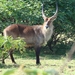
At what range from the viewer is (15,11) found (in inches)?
480

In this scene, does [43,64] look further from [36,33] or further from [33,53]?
[33,53]

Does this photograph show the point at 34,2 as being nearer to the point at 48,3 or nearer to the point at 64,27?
the point at 48,3

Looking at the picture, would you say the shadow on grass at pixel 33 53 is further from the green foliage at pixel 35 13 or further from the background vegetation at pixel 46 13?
the green foliage at pixel 35 13

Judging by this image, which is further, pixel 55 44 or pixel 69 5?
pixel 55 44

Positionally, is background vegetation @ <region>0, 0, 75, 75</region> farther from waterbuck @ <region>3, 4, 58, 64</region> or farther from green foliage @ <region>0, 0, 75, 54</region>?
waterbuck @ <region>3, 4, 58, 64</region>

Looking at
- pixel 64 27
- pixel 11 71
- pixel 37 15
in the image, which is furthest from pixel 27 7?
pixel 11 71

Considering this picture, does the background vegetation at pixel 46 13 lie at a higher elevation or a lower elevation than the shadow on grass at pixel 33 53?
higher

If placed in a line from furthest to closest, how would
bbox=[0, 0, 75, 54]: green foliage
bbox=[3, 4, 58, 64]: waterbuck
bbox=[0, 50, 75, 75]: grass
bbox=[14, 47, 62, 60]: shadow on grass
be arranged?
bbox=[14, 47, 62, 60]: shadow on grass
bbox=[0, 0, 75, 54]: green foliage
bbox=[3, 4, 58, 64]: waterbuck
bbox=[0, 50, 75, 75]: grass

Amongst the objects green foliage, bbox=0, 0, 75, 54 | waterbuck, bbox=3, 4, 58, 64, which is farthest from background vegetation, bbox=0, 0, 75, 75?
waterbuck, bbox=3, 4, 58, 64

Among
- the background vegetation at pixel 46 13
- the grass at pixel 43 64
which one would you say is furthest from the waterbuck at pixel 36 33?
the background vegetation at pixel 46 13

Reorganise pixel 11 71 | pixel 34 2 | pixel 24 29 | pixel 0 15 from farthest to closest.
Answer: pixel 34 2 < pixel 0 15 < pixel 24 29 < pixel 11 71

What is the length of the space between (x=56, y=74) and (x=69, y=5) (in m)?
12.5

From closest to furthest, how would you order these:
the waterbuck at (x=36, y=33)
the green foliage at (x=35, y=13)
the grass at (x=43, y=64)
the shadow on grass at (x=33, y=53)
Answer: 1. the grass at (x=43, y=64)
2. the waterbuck at (x=36, y=33)
3. the green foliage at (x=35, y=13)
4. the shadow on grass at (x=33, y=53)

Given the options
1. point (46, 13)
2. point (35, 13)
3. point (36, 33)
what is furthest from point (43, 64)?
point (46, 13)
